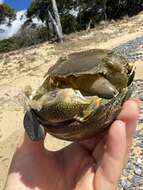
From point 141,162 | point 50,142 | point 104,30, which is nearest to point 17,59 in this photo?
point 104,30

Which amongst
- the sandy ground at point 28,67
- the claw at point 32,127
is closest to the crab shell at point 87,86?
the claw at point 32,127

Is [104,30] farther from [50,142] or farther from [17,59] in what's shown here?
[50,142]

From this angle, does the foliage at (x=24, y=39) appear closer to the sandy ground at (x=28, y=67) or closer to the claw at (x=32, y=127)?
the sandy ground at (x=28, y=67)

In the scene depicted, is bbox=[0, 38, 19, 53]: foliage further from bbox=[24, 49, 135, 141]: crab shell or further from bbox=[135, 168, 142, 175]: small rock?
bbox=[24, 49, 135, 141]: crab shell

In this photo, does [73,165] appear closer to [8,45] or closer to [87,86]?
[87,86]

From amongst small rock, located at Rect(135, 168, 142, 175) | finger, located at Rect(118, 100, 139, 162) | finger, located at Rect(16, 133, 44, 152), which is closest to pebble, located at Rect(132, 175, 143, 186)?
small rock, located at Rect(135, 168, 142, 175)

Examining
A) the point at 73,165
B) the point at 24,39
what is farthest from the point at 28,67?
the point at 24,39
